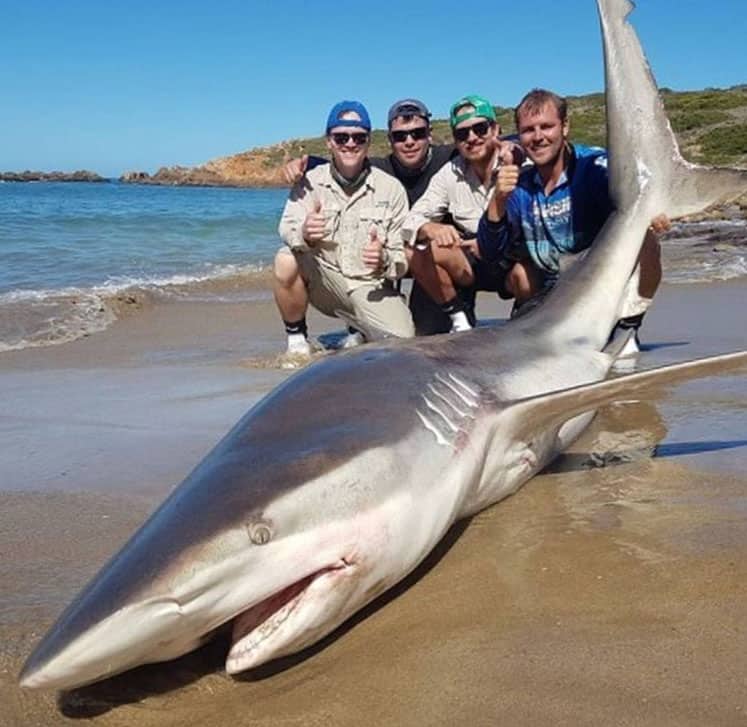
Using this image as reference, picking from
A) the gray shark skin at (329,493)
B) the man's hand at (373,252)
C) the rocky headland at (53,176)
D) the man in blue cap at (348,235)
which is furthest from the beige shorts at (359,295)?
the rocky headland at (53,176)

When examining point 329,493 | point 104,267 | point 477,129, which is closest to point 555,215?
point 477,129

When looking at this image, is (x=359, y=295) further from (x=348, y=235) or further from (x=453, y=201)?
(x=453, y=201)

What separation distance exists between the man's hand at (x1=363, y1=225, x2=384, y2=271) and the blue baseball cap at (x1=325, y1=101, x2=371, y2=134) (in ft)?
2.34

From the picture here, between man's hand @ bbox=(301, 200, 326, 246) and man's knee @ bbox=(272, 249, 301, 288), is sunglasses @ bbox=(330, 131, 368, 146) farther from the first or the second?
man's knee @ bbox=(272, 249, 301, 288)

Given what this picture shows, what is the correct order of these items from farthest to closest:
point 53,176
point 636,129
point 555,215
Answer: point 53,176 → point 555,215 → point 636,129

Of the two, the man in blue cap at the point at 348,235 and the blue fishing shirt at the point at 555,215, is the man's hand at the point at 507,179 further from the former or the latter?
the man in blue cap at the point at 348,235

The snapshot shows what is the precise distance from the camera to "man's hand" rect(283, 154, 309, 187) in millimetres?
6871

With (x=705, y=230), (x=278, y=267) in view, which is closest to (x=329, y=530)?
(x=278, y=267)

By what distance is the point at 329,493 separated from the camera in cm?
223

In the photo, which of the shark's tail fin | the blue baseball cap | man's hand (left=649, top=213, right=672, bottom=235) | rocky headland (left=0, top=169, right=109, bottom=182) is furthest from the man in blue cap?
rocky headland (left=0, top=169, right=109, bottom=182)

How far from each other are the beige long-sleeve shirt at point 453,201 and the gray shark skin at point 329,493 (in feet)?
8.21

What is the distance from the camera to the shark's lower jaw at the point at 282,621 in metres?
2.09

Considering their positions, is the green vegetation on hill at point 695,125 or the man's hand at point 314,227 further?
the green vegetation on hill at point 695,125

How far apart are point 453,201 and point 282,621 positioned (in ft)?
15.2
